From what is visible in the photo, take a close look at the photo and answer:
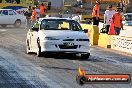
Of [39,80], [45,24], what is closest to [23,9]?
[45,24]

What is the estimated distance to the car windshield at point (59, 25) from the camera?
15.4 m

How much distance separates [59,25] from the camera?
15516mm

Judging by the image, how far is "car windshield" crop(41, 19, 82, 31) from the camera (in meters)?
15.4

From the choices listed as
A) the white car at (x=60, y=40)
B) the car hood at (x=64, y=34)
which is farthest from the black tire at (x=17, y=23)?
the car hood at (x=64, y=34)

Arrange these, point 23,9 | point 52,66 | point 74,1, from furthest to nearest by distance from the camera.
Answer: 1. point 74,1
2. point 23,9
3. point 52,66

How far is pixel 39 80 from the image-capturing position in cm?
891

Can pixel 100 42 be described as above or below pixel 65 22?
below

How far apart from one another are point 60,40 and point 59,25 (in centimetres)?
134

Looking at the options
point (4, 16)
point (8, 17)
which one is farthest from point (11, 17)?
point (4, 16)

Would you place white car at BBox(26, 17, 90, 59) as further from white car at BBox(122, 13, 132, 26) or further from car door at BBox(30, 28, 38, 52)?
white car at BBox(122, 13, 132, 26)

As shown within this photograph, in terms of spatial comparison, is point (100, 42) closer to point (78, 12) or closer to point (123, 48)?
point (123, 48)

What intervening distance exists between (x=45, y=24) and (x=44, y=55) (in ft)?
4.07

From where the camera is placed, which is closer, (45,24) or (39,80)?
(39,80)

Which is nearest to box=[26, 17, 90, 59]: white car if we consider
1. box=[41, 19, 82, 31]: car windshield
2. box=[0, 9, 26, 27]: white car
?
box=[41, 19, 82, 31]: car windshield
